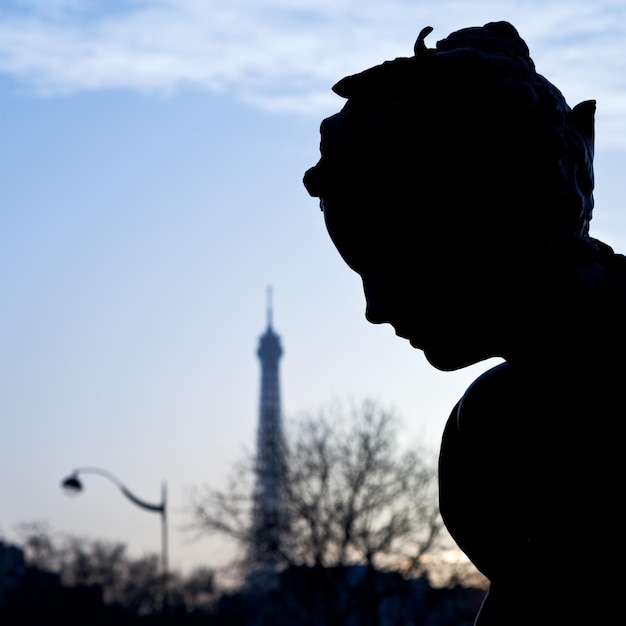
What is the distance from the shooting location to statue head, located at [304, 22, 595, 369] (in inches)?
65.7

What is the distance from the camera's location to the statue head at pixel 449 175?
1669 millimetres

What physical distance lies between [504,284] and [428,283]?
0.11m

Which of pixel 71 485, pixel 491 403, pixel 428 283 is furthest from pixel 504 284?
pixel 71 485

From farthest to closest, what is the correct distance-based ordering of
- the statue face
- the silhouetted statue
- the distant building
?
the distant building < the statue face < the silhouetted statue

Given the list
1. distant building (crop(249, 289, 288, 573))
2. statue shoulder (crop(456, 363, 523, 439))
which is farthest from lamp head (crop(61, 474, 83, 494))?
statue shoulder (crop(456, 363, 523, 439))

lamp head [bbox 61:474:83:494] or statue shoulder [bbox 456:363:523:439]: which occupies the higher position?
lamp head [bbox 61:474:83:494]

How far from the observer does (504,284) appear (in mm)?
1650

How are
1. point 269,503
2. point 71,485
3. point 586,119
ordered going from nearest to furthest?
point 586,119 < point 71,485 < point 269,503

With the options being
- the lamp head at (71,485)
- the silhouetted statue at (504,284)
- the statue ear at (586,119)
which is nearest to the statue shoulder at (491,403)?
the silhouetted statue at (504,284)

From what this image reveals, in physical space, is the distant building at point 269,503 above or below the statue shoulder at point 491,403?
above

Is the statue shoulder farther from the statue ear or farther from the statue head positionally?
the statue ear

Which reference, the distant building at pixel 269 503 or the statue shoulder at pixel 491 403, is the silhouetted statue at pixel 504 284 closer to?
the statue shoulder at pixel 491 403

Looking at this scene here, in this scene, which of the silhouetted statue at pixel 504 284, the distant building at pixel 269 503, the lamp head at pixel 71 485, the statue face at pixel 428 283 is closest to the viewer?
the silhouetted statue at pixel 504 284

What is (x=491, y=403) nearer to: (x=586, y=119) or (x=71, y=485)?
(x=586, y=119)
